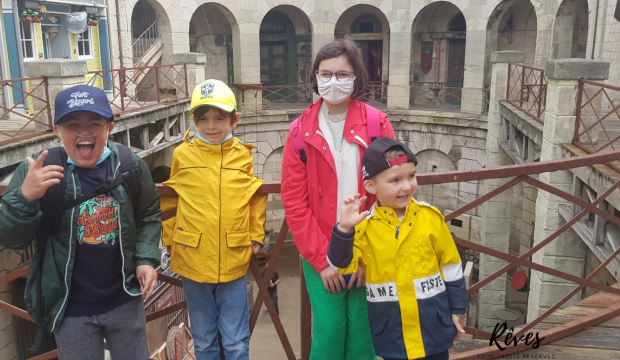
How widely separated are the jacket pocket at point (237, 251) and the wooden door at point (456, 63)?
18767 millimetres

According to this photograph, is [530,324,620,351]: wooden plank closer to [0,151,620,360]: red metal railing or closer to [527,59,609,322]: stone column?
[0,151,620,360]: red metal railing

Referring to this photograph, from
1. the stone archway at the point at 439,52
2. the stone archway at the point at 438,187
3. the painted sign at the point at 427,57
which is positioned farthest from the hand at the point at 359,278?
the painted sign at the point at 427,57

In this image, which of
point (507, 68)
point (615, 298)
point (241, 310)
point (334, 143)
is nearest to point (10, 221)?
point (241, 310)

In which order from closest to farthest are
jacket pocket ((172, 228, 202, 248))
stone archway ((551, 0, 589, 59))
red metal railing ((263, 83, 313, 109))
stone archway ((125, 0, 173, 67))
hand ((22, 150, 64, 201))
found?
1. hand ((22, 150, 64, 201))
2. jacket pocket ((172, 228, 202, 248))
3. stone archway ((551, 0, 589, 59))
4. stone archway ((125, 0, 173, 67))
5. red metal railing ((263, 83, 313, 109))

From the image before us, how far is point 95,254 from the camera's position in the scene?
7.68 feet

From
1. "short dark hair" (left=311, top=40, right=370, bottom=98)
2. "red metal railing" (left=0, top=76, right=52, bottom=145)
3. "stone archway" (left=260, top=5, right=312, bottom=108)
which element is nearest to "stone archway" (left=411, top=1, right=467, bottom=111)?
"stone archway" (left=260, top=5, right=312, bottom=108)

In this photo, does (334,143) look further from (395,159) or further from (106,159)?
(106,159)

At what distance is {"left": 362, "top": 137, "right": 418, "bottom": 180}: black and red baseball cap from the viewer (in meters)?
2.31

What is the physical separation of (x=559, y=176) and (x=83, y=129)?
7.01 meters

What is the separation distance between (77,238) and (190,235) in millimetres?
580

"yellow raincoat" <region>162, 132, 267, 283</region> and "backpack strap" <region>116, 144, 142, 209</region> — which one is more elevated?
"backpack strap" <region>116, 144, 142, 209</region>

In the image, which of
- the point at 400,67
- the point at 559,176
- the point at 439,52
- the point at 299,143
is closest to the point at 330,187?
the point at 299,143

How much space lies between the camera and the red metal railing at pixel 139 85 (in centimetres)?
1161

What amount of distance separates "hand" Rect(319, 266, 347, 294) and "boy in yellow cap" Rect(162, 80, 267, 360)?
48 cm
